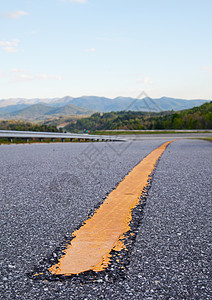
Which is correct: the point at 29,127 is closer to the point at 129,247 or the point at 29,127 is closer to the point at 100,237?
the point at 100,237

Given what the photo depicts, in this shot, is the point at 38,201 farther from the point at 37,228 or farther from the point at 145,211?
the point at 145,211

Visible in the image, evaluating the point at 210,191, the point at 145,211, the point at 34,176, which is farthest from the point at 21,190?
the point at 210,191

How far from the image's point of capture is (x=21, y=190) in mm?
3359

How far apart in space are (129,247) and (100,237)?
0.79 feet

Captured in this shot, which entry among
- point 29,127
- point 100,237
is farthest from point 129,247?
point 29,127

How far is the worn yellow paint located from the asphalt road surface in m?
0.08

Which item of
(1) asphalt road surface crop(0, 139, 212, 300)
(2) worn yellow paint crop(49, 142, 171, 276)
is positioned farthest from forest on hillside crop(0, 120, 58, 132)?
(2) worn yellow paint crop(49, 142, 171, 276)

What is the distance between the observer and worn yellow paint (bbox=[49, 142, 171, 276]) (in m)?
1.56

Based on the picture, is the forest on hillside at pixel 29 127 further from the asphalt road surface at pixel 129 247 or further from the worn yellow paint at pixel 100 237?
the worn yellow paint at pixel 100 237

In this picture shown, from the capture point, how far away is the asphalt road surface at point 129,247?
4.46 feet

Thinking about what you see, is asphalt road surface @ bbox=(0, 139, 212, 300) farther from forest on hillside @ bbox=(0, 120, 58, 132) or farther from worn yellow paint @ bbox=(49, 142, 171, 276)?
forest on hillside @ bbox=(0, 120, 58, 132)

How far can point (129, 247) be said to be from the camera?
1.80 meters

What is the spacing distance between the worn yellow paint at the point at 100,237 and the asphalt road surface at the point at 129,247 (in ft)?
0.25

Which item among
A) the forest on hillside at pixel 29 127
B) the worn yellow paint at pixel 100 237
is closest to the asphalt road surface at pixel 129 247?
the worn yellow paint at pixel 100 237
